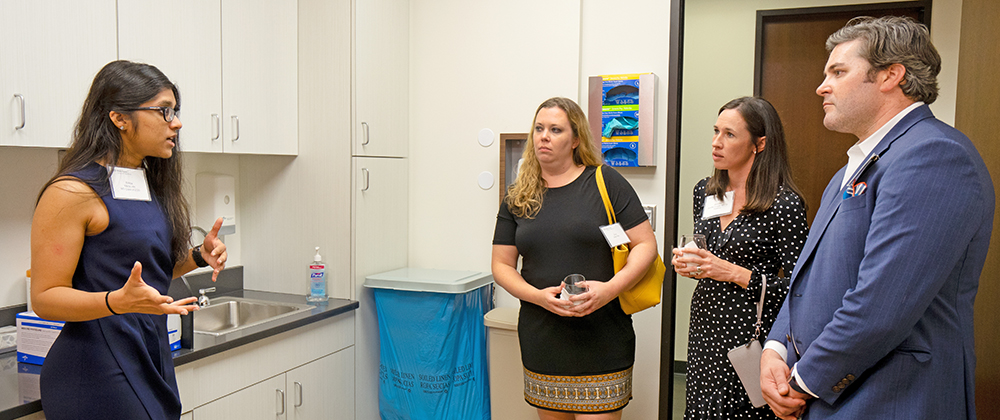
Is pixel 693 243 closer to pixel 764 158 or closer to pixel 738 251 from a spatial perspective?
pixel 738 251

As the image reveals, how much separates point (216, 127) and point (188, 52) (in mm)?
293

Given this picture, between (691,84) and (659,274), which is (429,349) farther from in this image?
(691,84)

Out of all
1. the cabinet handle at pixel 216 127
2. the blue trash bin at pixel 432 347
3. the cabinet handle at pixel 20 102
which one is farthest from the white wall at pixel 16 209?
the blue trash bin at pixel 432 347

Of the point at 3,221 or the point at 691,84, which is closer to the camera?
the point at 3,221

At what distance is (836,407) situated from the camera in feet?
4.15

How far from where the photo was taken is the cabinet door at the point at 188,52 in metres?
Result: 2.16

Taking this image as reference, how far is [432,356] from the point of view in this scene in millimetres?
2848

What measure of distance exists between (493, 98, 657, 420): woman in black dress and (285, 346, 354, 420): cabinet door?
942 mm

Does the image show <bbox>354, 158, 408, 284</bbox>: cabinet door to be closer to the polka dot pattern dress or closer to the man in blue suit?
the polka dot pattern dress

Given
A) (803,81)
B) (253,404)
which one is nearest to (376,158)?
(253,404)

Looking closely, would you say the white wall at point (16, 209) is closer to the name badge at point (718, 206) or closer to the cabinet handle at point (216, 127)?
the cabinet handle at point (216, 127)

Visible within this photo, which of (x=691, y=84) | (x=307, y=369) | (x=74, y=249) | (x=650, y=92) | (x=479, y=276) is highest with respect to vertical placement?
(x=691, y=84)

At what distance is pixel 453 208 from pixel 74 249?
194 centimetres

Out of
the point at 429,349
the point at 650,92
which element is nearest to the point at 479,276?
the point at 429,349
